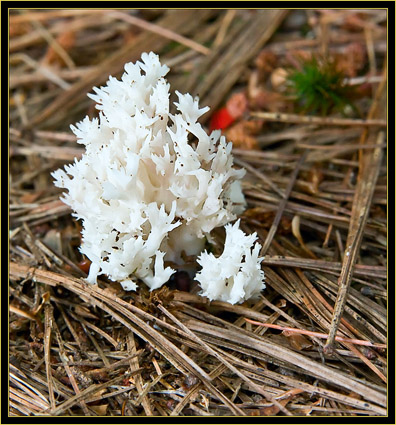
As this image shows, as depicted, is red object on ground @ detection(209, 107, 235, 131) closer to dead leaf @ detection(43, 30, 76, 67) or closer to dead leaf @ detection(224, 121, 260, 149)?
dead leaf @ detection(224, 121, 260, 149)

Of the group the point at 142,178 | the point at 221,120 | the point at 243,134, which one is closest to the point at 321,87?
the point at 243,134

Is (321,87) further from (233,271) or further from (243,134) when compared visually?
(233,271)

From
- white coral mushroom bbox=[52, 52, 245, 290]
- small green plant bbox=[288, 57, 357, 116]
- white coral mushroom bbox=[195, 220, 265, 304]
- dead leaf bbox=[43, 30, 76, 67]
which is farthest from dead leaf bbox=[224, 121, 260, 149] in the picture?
dead leaf bbox=[43, 30, 76, 67]

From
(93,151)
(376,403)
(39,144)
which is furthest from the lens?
(39,144)

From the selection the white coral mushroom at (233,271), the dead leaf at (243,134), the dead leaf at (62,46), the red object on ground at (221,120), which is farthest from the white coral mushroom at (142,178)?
the dead leaf at (62,46)

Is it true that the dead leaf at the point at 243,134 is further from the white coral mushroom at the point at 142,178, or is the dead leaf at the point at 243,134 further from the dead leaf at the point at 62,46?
the dead leaf at the point at 62,46

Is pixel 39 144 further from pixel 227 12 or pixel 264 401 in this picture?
pixel 264 401

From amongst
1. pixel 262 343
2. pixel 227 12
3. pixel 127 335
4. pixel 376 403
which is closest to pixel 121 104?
pixel 127 335
